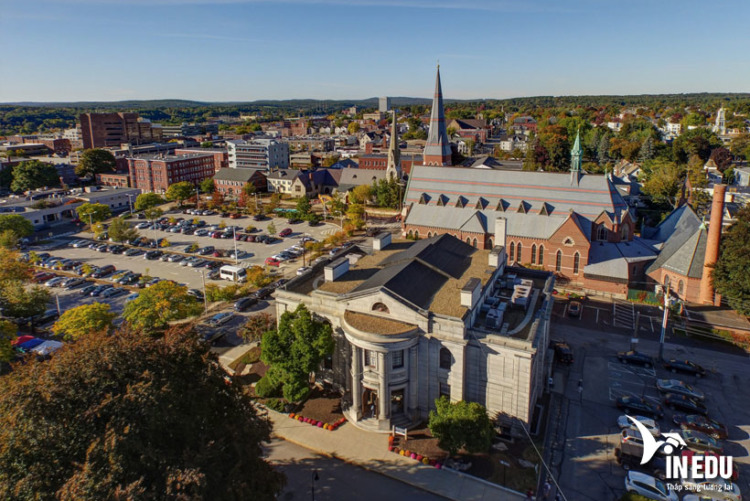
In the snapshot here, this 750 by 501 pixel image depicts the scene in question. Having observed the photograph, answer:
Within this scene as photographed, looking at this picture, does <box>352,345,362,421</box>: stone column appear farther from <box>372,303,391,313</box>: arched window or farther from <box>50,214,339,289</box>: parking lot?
<box>50,214,339,289</box>: parking lot

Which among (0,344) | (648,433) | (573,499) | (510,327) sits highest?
(510,327)

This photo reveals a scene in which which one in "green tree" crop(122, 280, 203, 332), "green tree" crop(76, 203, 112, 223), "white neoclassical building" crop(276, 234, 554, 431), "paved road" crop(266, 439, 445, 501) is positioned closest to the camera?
"paved road" crop(266, 439, 445, 501)

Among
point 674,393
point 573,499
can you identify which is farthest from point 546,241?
point 573,499

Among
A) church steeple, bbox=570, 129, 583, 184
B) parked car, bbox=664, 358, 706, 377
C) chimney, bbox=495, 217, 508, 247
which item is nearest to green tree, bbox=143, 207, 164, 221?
chimney, bbox=495, 217, 508, 247

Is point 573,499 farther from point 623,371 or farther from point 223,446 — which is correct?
Result: point 223,446

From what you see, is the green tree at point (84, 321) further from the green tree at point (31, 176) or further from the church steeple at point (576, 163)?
the green tree at point (31, 176)

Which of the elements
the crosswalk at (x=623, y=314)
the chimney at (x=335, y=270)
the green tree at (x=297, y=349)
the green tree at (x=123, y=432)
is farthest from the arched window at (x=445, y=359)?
the crosswalk at (x=623, y=314)
